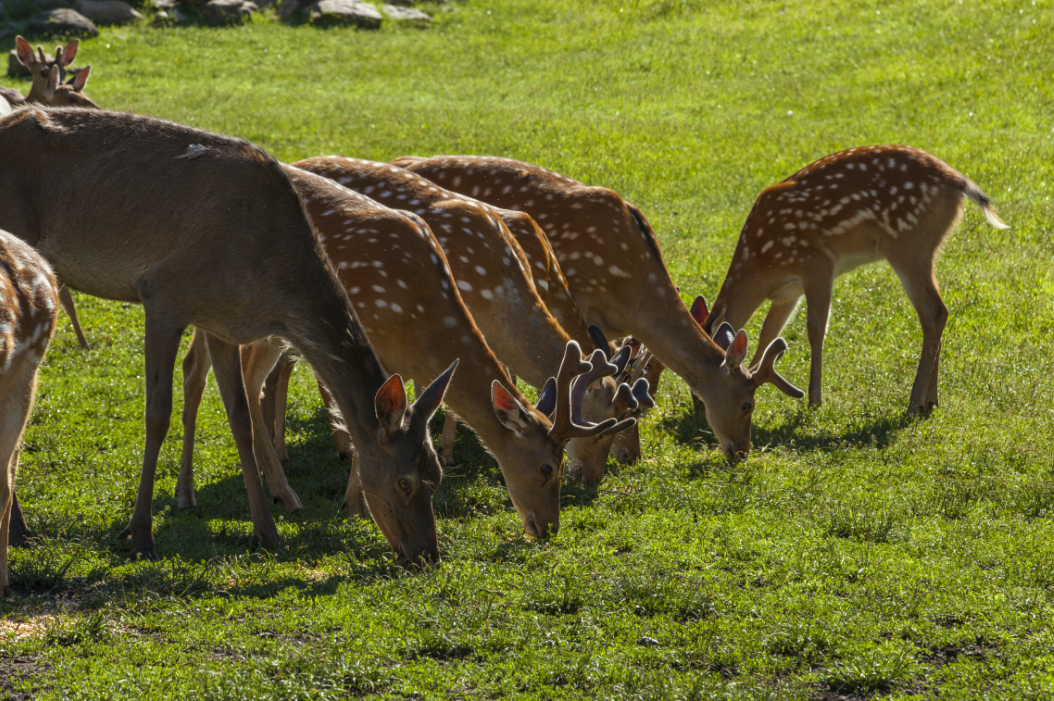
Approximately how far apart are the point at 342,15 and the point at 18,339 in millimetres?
24332

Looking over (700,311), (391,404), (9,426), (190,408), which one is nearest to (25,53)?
(190,408)

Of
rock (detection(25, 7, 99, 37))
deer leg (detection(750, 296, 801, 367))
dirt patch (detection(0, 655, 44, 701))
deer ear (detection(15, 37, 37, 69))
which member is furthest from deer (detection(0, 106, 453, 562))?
Answer: rock (detection(25, 7, 99, 37))

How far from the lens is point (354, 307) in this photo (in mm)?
6602

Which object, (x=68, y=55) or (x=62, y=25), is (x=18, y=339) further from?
(x=62, y=25)

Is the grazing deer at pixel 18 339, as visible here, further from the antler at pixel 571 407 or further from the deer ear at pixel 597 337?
the deer ear at pixel 597 337

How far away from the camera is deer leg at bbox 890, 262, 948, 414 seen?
892 cm

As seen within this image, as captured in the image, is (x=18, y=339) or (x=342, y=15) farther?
(x=342, y=15)

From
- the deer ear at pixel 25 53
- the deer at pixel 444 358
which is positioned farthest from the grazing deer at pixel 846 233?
the deer ear at pixel 25 53

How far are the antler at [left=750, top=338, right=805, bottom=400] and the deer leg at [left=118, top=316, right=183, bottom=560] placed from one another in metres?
4.38

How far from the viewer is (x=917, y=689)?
4488mm

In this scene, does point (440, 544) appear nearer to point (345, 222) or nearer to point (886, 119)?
point (345, 222)

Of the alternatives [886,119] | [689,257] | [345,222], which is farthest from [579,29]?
[345,222]

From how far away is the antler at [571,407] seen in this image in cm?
617

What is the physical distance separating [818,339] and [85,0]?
23.1 metres
